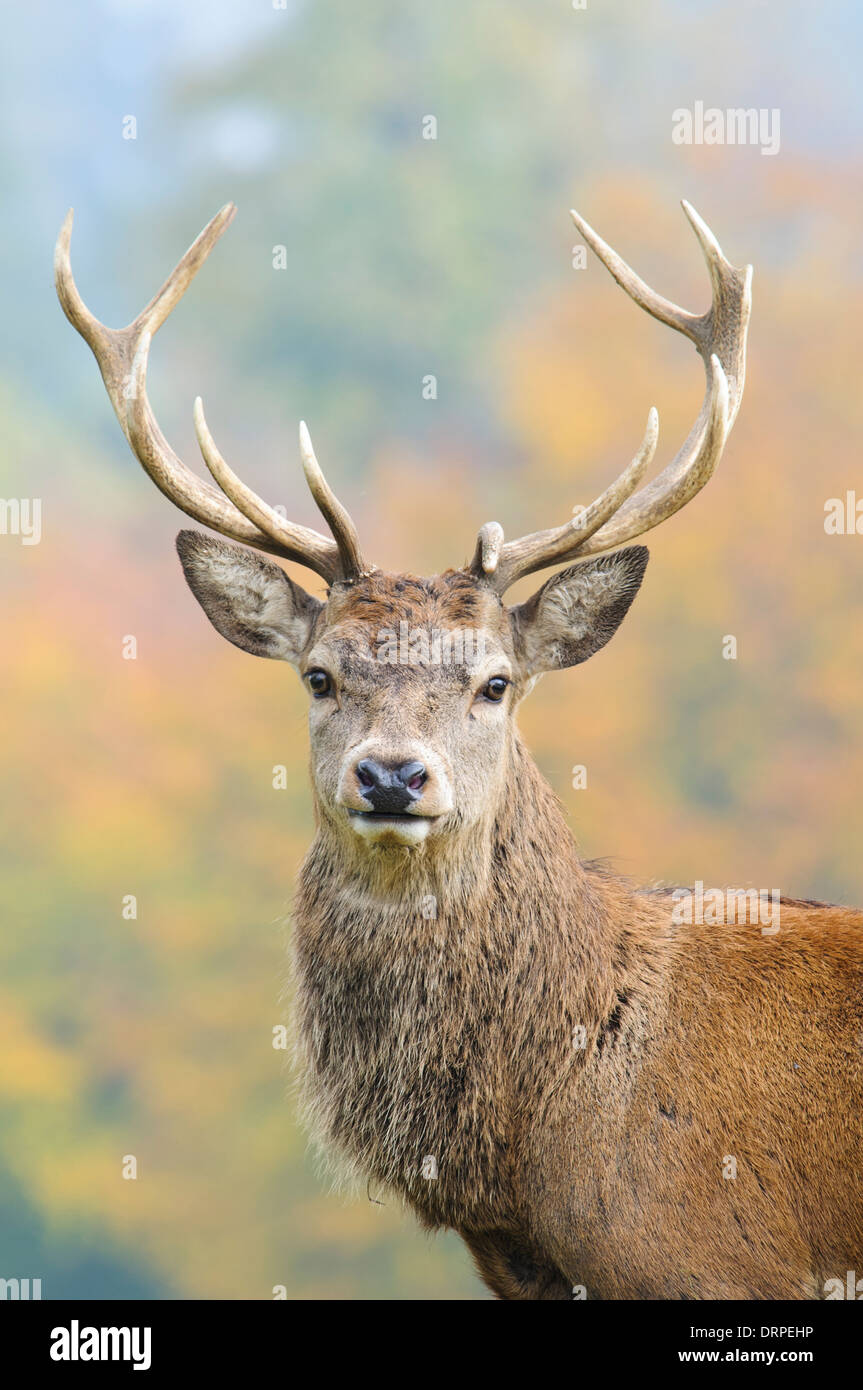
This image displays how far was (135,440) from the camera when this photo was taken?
540cm

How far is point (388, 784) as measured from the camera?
429 cm

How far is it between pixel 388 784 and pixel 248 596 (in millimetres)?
1440

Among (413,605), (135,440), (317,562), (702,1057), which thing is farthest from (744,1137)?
(135,440)

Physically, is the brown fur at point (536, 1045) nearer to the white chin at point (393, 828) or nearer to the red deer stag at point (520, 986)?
the red deer stag at point (520, 986)

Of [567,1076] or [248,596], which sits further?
[248,596]

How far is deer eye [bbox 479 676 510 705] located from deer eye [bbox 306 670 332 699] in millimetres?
570

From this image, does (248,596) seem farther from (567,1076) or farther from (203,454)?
(567,1076)

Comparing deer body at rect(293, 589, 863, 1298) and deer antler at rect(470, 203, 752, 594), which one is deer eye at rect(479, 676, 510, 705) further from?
deer antler at rect(470, 203, 752, 594)

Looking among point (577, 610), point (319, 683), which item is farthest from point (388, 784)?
point (577, 610)

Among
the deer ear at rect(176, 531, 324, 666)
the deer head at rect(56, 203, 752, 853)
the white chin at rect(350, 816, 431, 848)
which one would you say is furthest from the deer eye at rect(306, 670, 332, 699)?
the white chin at rect(350, 816, 431, 848)

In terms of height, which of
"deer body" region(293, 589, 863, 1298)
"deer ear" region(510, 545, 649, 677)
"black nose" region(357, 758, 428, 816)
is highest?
"deer ear" region(510, 545, 649, 677)

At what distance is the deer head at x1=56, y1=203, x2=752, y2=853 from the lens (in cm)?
454

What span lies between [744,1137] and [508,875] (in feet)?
4.12
